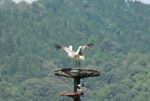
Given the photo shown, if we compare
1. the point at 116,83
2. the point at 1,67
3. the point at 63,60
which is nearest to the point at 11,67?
the point at 1,67

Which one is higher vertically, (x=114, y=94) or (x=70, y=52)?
(x=70, y=52)

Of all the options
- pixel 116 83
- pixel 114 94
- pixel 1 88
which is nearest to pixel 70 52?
pixel 1 88

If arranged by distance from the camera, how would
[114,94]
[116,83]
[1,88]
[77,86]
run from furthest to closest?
[116,83], [114,94], [1,88], [77,86]

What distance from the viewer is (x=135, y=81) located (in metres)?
198

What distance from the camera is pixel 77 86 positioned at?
11.7 meters

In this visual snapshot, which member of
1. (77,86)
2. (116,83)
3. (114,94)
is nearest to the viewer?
(77,86)

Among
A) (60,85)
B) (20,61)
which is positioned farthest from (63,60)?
(60,85)

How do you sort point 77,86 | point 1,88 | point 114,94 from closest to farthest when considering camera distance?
point 77,86 → point 1,88 → point 114,94

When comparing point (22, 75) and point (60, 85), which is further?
point (22, 75)

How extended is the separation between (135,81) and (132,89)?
9.60 meters

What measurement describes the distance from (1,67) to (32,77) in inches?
393

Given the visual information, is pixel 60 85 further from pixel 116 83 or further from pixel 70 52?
pixel 70 52

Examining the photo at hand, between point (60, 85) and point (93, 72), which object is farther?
point (60, 85)

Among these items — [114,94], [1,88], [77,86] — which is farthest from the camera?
[114,94]
